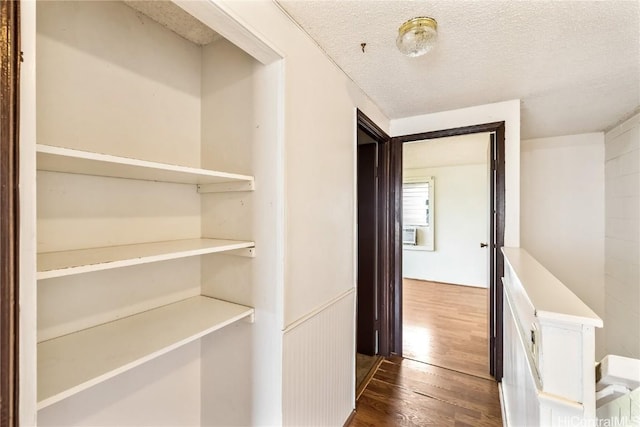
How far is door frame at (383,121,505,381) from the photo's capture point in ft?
→ 7.45

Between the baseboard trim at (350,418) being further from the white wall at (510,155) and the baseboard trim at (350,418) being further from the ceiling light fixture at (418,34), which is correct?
the ceiling light fixture at (418,34)

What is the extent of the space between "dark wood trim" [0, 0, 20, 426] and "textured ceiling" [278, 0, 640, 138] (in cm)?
94

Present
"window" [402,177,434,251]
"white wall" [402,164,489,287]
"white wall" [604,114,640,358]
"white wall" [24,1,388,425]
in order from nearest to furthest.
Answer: "white wall" [24,1,388,425] < "white wall" [604,114,640,358] < "white wall" [402,164,489,287] < "window" [402,177,434,251]

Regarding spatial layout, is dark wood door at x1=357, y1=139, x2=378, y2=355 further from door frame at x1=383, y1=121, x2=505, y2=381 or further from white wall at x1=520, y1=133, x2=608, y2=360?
white wall at x1=520, y1=133, x2=608, y2=360

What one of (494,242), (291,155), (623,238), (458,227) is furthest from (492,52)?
(458,227)

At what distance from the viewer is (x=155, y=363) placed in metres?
1.26

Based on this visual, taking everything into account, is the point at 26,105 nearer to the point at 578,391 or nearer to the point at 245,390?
the point at 245,390

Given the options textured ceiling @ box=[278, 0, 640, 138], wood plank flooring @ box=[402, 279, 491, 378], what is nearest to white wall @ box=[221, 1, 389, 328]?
textured ceiling @ box=[278, 0, 640, 138]

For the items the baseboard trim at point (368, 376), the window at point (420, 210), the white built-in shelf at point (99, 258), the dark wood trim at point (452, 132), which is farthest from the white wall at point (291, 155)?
the window at point (420, 210)

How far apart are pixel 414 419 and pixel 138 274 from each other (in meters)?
1.92

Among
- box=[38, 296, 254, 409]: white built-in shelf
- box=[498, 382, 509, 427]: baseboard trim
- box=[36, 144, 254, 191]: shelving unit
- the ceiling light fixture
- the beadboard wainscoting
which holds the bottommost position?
box=[498, 382, 509, 427]: baseboard trim

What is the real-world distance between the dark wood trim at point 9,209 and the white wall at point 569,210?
4.30 m

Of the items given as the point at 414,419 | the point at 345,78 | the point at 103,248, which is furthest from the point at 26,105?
the point at 414,419

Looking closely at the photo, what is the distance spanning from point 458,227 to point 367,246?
3132mm
